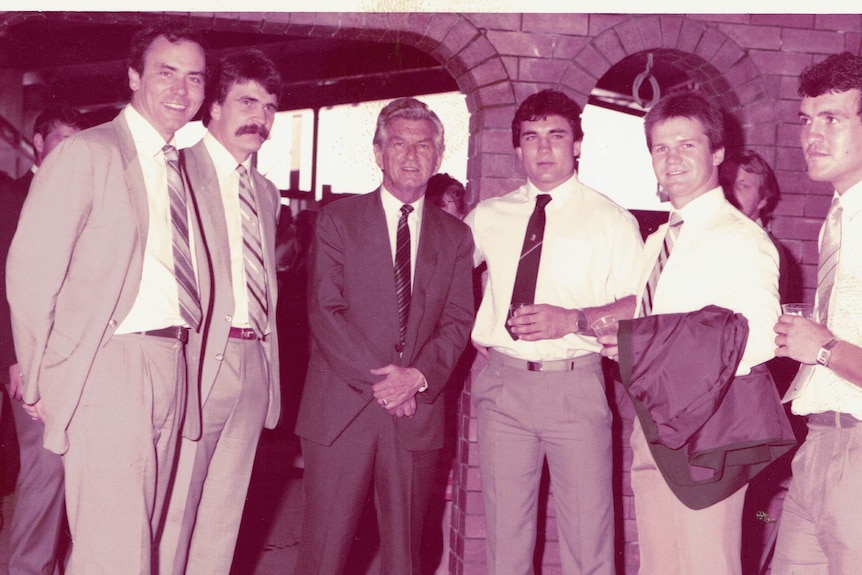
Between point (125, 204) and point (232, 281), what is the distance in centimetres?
61

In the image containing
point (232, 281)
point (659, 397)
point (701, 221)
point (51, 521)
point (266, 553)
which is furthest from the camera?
point (266, 553)

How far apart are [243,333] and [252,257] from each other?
0.30 meters

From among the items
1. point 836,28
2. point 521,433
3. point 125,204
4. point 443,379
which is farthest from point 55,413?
point 836,28

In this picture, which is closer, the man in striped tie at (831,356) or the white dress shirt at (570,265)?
the man in striped tie at (831,356)

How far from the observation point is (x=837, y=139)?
2484 millimetres

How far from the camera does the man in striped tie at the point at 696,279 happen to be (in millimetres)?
2574

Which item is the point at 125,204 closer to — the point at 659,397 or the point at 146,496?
the point at 146,496

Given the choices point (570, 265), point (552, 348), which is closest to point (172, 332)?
point (552, 348)

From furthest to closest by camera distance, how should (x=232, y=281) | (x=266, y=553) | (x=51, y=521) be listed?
(x=266, y=553) < (x=51, y=521) < (x=232, y=281)

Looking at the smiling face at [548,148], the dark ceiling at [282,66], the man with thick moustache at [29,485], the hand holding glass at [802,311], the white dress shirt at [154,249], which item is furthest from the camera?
the dark ceiling at [282,66]

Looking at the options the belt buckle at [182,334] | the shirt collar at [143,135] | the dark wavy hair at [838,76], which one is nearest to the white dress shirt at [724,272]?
the dark wavy hair at [838,76]

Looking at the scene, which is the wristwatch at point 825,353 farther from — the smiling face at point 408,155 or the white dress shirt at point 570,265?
the smiling face at point 408,155

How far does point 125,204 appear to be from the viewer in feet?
8.87

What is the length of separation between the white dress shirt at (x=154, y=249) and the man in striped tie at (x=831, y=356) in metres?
1.90
